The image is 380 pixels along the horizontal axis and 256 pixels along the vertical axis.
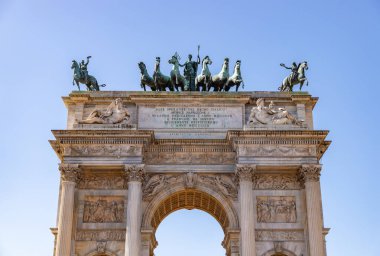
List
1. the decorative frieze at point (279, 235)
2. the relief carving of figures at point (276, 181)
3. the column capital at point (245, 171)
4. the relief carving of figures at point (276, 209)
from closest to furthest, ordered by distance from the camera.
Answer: the decorative frieze at point (279, 235), the column capital at point (245, 171), the relief carving of figures at point (276, 209), the relief carving of figures at point (276, 181)

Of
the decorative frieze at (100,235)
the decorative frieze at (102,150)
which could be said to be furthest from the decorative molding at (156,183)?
the decorative frieze at (100,235)

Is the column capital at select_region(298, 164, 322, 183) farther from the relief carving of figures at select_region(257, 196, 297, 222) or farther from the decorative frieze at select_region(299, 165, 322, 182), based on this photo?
the relief carving of figures at select_region(257, 196, 297, 222)

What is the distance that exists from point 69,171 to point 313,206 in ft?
36.7

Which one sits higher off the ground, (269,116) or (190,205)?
(269,116)

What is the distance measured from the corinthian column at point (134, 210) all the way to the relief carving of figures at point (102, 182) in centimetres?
98

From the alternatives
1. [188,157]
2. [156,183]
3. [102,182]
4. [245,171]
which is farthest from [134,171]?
[245,171]

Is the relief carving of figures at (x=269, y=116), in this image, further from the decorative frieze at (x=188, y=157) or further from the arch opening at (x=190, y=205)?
the arch opening at (x=190, y=205)

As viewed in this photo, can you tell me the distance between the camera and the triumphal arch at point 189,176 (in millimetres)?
26891

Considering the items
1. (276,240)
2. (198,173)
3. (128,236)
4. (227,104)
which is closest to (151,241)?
(128,236)

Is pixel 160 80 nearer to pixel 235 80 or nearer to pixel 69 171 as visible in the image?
pixel 235 80

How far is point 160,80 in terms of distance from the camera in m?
30.7

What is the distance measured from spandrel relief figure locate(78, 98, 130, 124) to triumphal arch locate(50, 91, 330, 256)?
0.16 feet

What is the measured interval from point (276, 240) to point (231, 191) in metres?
3.06

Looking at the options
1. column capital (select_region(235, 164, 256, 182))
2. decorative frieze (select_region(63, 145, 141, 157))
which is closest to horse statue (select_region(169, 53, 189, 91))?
decorative frieze (select_region(63, 145, 141, 157))
